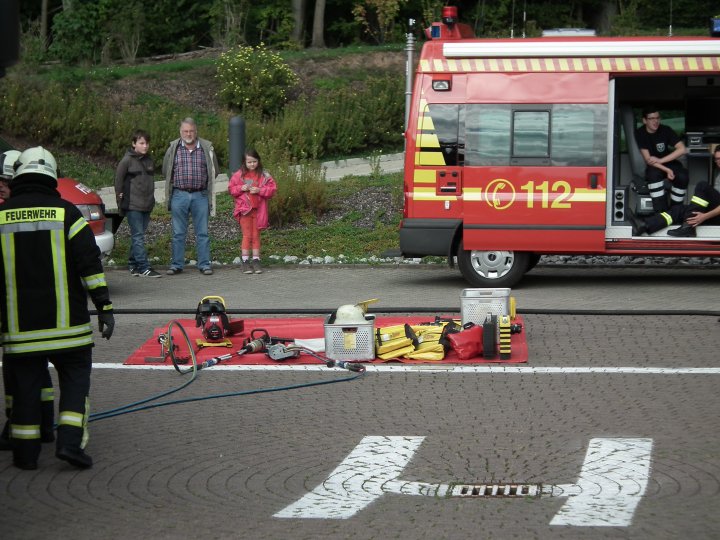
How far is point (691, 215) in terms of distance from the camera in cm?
1491

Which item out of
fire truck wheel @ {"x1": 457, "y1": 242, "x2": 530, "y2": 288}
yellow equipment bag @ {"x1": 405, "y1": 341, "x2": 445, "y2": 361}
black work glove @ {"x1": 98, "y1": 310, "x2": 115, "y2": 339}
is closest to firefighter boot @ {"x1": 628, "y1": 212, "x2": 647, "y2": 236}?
fire truck wheel @ {"x1": 457, "y1": 242, "x2": 530, "y2": 288}

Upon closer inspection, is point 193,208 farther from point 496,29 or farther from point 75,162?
point 496,29

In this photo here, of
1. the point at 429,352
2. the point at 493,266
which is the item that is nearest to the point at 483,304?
the point at 429,352

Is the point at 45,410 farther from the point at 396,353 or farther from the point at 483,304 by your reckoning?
the point at 483,304

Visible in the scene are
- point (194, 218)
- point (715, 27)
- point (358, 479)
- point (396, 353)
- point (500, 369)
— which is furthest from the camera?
point (194, 218)

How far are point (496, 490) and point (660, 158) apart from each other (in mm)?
9222

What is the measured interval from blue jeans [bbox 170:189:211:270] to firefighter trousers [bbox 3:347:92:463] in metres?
8.60

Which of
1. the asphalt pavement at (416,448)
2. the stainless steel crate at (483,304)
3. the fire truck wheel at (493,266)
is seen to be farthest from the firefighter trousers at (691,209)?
the stainless steel crate at (483,304)

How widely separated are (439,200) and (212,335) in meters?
4.16

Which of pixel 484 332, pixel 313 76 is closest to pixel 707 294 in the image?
pixel 484 332

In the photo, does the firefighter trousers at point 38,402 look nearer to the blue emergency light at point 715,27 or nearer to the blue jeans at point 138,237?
the blue jeans at point 138,237

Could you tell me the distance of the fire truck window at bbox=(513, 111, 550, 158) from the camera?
14.4m

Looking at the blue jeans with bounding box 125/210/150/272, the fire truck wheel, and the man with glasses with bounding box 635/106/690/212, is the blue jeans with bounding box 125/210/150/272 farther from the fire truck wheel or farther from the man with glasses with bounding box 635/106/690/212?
the man with glasses with bounding box 635/106/690/212

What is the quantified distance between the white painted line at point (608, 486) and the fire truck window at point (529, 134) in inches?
263
